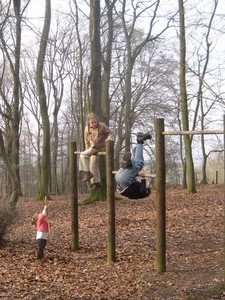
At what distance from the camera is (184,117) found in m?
15.1

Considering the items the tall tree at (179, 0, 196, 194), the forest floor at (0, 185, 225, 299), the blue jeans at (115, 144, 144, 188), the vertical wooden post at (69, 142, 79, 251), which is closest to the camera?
the forest floor at (0, 185, 225, 299)

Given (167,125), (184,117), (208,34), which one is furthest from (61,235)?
(208,34)

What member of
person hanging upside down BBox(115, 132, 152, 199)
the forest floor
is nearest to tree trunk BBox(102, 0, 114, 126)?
the forest floor

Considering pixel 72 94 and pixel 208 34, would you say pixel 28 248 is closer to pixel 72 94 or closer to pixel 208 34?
pixel 208 34

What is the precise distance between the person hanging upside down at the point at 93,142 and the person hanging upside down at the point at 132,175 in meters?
1.16

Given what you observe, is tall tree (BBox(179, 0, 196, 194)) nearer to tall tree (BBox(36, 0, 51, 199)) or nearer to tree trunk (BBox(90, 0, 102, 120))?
tree trunk (BBox(90, 0, 102, 120))

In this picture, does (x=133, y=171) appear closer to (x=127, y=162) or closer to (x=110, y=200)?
(x=127, y=162)

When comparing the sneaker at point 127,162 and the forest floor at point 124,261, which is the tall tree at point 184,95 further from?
the sneaker at point 127,162

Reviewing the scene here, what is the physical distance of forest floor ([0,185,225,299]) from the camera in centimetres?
541

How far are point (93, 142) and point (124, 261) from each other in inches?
103

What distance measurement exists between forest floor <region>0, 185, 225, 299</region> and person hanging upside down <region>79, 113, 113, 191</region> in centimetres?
182

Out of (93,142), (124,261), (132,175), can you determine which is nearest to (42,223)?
(124,261)

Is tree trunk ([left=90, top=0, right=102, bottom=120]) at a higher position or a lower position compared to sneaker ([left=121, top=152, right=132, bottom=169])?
higher

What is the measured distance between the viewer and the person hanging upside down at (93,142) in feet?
22.8
